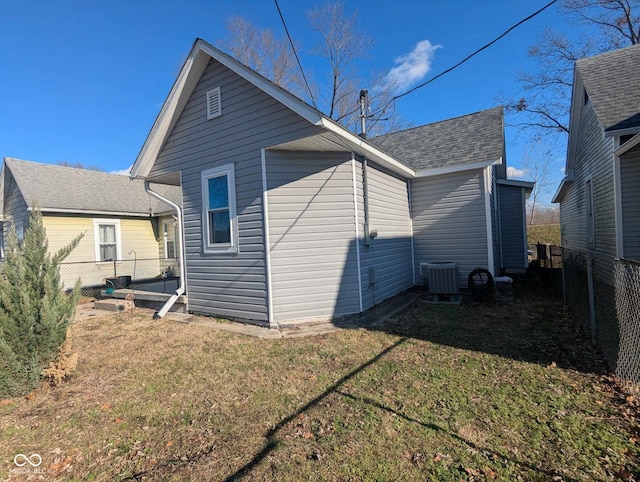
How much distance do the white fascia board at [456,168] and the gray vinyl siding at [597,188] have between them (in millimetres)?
2092

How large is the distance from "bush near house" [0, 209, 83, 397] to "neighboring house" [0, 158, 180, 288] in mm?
8190

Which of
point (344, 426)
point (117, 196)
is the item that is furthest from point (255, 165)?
point (117, 196)

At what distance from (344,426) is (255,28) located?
20868 millimetres

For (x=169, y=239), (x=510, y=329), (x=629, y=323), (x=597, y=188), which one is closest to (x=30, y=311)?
(x=629, y=323)

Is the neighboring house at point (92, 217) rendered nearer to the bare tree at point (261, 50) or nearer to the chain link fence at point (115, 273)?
the chain link fence at point (115, 273)

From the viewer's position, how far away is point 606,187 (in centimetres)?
697

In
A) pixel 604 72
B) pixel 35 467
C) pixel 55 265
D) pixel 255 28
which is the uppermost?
pixel 255 28

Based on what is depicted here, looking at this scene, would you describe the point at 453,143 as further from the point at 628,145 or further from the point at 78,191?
the point at 78,191

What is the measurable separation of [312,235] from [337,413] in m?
3.47

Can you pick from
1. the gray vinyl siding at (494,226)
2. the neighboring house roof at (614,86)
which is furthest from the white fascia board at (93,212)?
the neighboring house roof at (614,86)

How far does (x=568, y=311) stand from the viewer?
6.43 metres

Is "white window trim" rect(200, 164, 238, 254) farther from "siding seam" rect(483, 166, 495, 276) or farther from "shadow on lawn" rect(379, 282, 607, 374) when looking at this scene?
"siding seam" rect(483, 166, 495, 276)

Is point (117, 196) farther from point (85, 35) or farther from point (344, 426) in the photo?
point (344, 426)

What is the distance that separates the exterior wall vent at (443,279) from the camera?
24.6 feet
